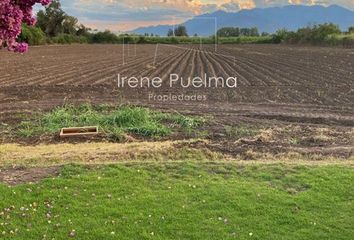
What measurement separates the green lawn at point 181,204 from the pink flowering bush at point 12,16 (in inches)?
79.9

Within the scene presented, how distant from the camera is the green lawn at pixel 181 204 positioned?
551 centimetres

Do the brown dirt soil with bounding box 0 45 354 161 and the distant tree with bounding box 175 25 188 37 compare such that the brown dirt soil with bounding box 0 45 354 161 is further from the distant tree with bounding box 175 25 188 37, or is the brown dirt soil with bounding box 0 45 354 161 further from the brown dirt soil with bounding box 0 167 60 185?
the distant tree with bounding box 175 25 188 37

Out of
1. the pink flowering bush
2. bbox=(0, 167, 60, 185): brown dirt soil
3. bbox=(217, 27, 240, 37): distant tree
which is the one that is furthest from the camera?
bbox=(217, 27, 240, 37): distant tree

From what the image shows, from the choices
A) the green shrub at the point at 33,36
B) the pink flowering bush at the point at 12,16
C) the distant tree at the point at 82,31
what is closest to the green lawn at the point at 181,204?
the pink flowering bush at the point at 12,16

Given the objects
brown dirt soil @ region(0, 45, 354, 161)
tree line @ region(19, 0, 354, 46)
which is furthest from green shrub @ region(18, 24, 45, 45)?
brown dirt soil @ region(0, 45, 354, 161)

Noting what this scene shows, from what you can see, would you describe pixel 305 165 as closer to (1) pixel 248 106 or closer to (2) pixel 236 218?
(2) pixel 236 218

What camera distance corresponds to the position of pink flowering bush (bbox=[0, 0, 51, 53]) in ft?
14.9

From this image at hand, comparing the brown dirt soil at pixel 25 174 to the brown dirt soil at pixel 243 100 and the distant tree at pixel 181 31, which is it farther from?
the distant tree at pixel 181 31

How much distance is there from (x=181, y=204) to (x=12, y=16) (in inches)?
117

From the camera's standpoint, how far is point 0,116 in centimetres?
1455

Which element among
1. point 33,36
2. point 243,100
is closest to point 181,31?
point 33,36

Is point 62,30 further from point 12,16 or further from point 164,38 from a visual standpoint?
point 12,16

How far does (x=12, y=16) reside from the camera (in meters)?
4.60

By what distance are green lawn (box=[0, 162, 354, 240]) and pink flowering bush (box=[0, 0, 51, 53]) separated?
2.03 metres
